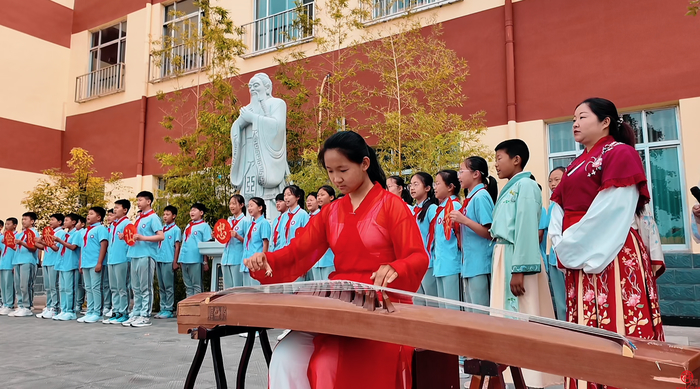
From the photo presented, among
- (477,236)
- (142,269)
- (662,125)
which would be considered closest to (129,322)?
(142,269)

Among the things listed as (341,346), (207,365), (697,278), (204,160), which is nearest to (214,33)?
(204,160)

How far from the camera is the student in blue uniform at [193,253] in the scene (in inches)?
299

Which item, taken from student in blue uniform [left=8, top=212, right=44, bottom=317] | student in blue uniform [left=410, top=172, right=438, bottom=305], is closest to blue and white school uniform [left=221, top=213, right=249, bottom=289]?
student in blue uniform [left=410, top=172, right=438, bottom=305]

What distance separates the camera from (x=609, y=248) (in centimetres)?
223

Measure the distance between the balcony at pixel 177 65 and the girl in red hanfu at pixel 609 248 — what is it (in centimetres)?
1041

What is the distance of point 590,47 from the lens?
767 centimetres

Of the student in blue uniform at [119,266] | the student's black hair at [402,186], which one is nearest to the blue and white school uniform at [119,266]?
the student in blue uniform at [119,266]

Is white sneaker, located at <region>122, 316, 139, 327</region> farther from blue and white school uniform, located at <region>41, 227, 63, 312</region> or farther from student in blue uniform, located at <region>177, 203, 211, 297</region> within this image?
blue and white school uniform, located at <region>41, 227, 63, 312</region>

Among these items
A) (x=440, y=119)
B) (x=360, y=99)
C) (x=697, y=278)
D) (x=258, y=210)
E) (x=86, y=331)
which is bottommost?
(x=86, y=331)

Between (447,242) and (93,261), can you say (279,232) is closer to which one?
(447,242)

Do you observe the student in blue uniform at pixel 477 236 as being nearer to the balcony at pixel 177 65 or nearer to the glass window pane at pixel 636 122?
the glass window pane at pixel 636 122

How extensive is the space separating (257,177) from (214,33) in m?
3.37

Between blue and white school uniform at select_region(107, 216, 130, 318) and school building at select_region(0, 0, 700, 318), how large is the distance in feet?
16.2

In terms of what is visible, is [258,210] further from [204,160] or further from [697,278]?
[697,278]
